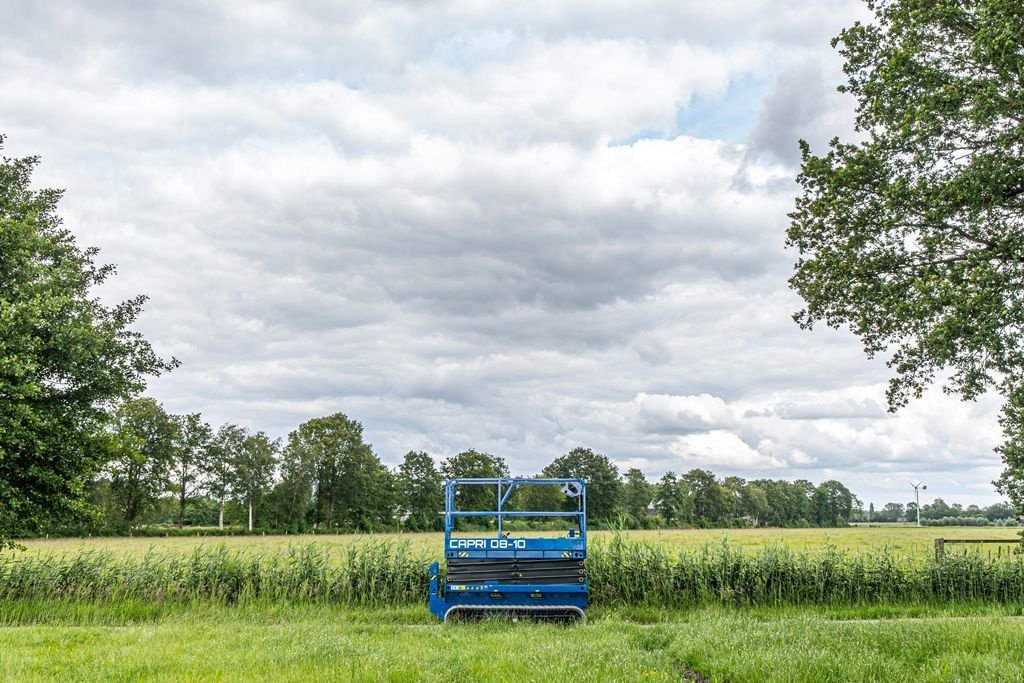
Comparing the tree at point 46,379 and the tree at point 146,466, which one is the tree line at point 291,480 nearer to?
the tree at point 146,466

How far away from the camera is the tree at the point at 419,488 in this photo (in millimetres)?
79688

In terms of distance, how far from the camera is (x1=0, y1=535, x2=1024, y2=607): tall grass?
16.9 meters

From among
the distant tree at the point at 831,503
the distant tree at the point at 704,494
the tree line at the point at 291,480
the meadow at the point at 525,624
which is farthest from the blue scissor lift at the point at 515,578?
the distant tree at the point at 831,503

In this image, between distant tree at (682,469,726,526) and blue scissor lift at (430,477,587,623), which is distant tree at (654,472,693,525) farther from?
blue scissor lift at (430,477,587,623)

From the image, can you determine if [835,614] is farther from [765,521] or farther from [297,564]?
[765,521]

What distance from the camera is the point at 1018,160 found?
1514cm

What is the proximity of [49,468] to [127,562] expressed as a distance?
3.68 m

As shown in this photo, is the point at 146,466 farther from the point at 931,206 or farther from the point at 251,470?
the point at 931,206

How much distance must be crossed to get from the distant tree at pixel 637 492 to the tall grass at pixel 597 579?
7144cm

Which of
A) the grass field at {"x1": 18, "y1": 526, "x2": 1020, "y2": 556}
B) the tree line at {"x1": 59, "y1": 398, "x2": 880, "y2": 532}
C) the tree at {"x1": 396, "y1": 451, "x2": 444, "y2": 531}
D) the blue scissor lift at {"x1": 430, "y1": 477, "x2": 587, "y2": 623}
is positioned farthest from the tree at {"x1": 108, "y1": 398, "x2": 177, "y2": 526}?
the blue scissor lift at {"x1": 430, "y1": 477, "x2": 587, "y2": 623}

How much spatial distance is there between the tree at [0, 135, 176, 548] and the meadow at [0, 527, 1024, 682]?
1.83 meters

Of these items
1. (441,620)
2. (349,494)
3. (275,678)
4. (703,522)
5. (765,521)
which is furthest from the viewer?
(765,521)

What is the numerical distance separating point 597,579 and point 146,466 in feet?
201

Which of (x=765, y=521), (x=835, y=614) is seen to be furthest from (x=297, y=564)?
(x=765, y=521)
